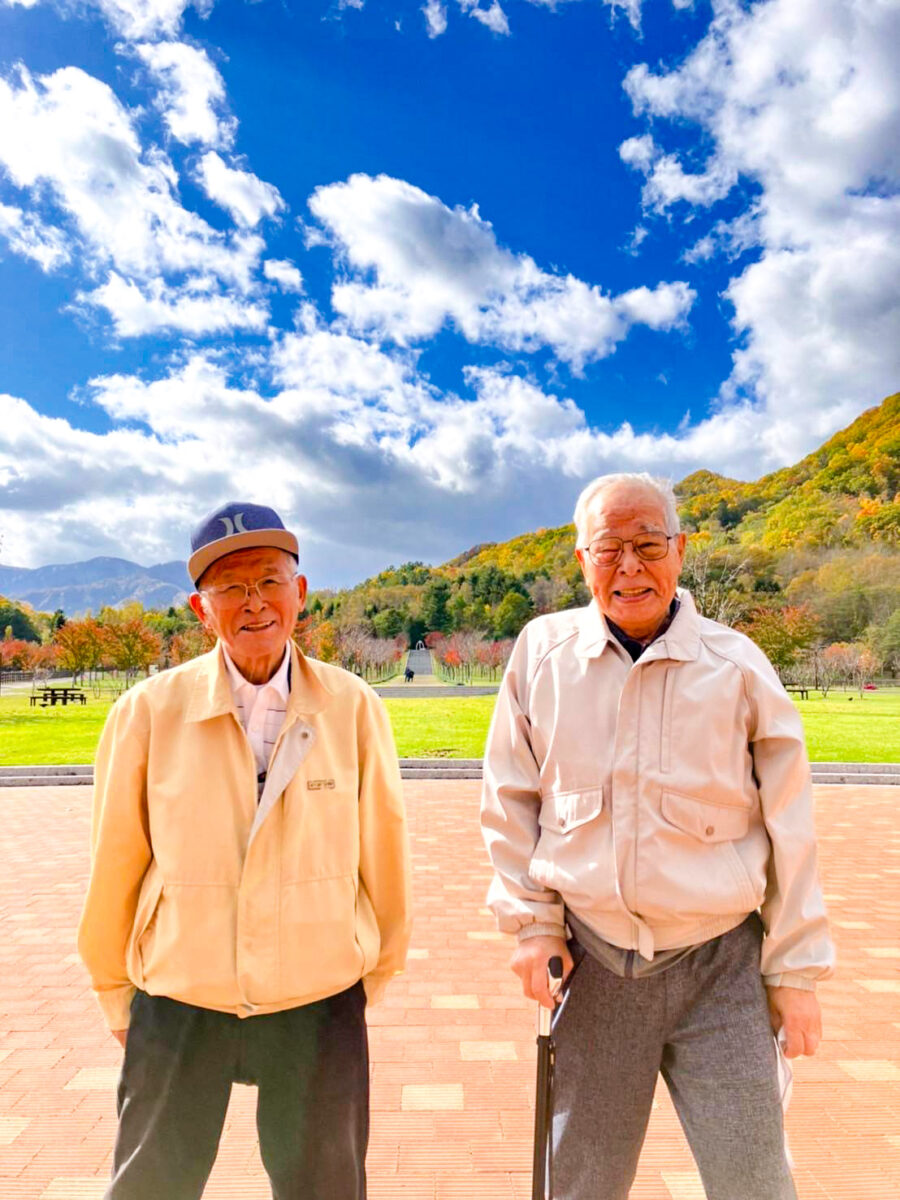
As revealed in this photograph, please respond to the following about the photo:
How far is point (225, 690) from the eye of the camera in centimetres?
161

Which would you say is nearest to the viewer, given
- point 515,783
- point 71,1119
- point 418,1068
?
point 515,783

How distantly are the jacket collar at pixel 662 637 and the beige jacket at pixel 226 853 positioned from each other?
49 centimetres

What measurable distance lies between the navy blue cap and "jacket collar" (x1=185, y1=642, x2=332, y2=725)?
0.19m

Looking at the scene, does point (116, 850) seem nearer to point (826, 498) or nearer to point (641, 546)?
point (641, 546)

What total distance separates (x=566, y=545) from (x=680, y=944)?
6341 centimetres

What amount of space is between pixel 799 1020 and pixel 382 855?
866 millimetres

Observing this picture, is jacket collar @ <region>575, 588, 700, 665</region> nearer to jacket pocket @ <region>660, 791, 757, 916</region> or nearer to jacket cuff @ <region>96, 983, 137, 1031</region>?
jacket pocket @ <region>660, 791, 757, 916</region>

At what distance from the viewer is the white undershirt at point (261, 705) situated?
166cm

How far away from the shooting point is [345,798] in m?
1.62

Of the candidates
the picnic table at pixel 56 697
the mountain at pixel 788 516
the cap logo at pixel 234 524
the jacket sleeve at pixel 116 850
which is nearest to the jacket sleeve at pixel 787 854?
the cap logo at pixel 234 524

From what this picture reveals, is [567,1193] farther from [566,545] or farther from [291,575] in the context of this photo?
[566,545]

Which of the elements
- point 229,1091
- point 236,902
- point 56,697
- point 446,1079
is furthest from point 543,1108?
point 56,697

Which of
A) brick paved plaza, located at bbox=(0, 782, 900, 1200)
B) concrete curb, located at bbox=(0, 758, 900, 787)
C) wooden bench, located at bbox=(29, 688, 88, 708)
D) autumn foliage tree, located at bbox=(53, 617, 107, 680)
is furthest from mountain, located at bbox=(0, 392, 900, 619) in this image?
brick paved plaza, located at bbox=(0, 782, 900, 1200)

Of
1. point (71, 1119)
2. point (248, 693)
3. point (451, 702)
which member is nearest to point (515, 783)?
point (248, 693)
